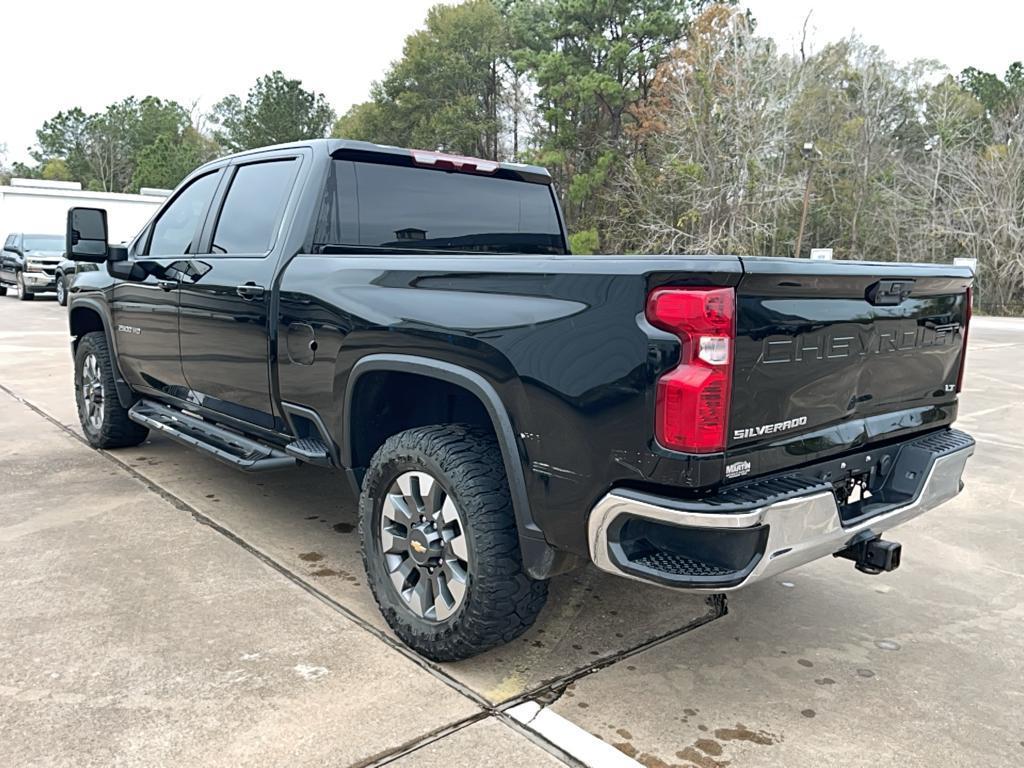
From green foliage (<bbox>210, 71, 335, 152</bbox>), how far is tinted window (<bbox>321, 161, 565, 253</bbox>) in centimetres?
5595

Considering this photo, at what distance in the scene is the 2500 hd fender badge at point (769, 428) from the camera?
2291 mm

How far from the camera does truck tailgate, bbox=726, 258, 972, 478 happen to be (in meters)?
2.29

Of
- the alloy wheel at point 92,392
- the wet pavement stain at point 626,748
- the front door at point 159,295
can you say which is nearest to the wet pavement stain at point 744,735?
the wet pavement stain at point 626,748

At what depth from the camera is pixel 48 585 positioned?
3.48 meters

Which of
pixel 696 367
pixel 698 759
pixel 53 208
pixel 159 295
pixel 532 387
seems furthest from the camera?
pixel 53 208

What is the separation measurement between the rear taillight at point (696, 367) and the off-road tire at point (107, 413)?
442 centimetres

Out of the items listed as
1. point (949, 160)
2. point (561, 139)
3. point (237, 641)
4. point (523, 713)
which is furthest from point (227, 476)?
point (949, 160)

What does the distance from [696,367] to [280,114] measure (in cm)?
6073

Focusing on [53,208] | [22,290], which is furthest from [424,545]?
[53,208]

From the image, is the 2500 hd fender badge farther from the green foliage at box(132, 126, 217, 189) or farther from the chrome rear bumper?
the green foliage at box(132, 126, 217, 189)

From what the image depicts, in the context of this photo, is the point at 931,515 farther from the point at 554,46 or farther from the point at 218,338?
the point at 554,46

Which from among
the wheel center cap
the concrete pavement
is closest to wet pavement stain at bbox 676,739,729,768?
the concrete pavement

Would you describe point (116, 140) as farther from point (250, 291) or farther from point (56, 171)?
point (250, 291)

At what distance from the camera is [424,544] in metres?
2.92
